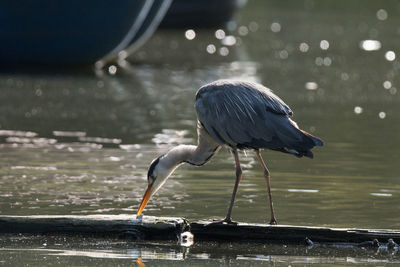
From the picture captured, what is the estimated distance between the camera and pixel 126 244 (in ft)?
26.2

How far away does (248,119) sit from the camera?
28.1ft

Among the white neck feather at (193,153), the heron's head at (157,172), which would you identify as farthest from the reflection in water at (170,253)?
the white neck feather at (193,153)

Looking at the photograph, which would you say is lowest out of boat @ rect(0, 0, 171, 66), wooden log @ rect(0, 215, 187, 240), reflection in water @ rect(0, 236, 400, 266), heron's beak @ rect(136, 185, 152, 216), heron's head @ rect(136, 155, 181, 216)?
reflection in water @ rect(0, 236, 400, 266)

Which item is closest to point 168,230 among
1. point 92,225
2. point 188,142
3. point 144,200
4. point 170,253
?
point 170,253

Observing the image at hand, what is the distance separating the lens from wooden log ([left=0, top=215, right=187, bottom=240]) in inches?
315

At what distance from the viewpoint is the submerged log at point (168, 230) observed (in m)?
7.84

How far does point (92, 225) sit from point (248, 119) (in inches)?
59.9

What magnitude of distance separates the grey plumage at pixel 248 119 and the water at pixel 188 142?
0.86 m

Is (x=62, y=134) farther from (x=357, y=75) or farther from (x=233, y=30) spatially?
(x=233, y=30)

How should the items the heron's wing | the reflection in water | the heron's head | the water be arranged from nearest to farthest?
the reflection in water < the water < the heron's wing < the heron's head

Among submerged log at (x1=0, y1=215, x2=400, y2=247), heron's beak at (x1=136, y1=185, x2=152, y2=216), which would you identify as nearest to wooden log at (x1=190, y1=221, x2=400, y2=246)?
submerged log at (x1=0, y1=215, x2=400, y2=247)

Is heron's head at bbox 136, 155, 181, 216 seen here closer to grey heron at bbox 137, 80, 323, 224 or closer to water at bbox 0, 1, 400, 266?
grey heron at bbox 137, 80, 323, 224

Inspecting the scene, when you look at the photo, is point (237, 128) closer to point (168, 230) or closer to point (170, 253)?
point (168, 230)

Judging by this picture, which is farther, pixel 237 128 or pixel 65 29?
pixel 65 29
